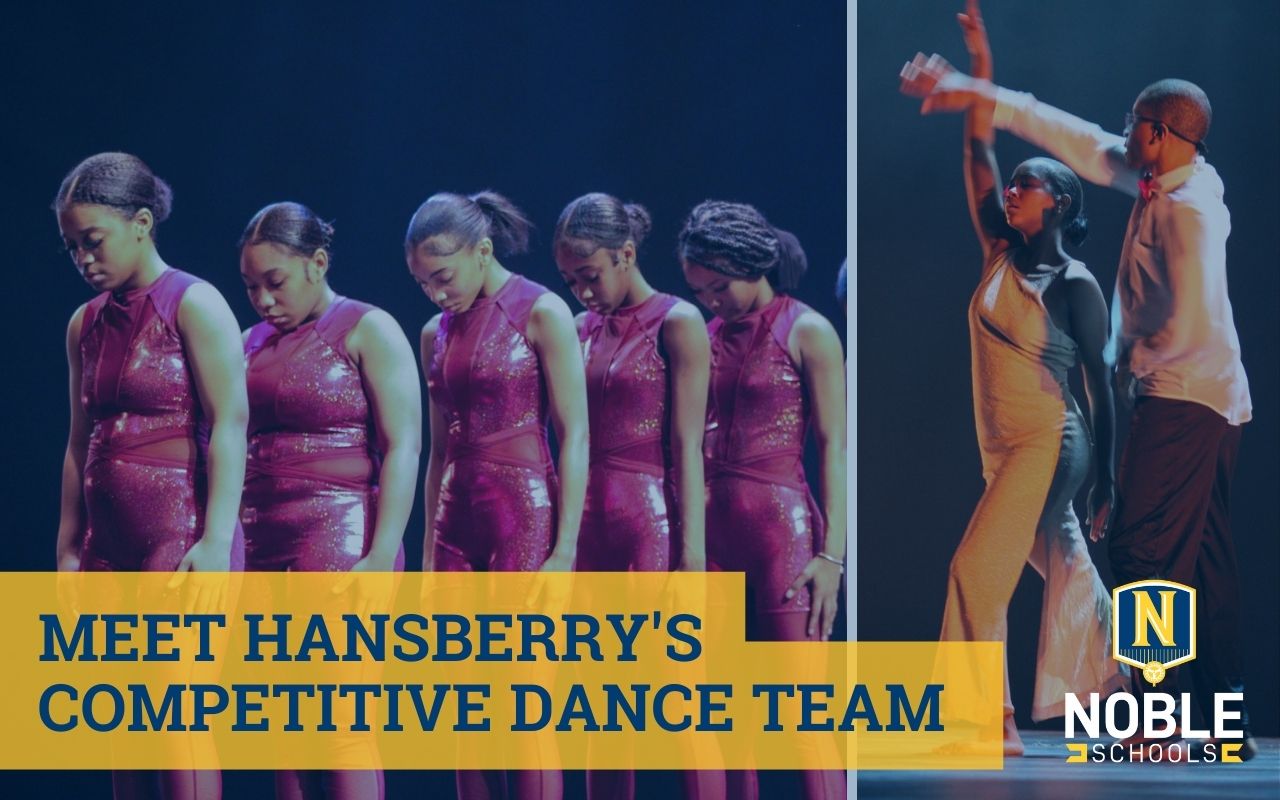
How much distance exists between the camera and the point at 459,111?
375cm

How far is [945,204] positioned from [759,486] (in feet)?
2.89

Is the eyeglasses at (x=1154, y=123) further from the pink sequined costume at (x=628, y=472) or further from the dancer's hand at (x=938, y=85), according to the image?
the pink sequined costume at (x=628, y=472)

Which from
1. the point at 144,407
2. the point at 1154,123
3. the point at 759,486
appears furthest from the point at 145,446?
the point at 1154,123

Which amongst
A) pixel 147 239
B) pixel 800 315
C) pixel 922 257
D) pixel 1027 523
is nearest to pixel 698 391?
pixel 800 315

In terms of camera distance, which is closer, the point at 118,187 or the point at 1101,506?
the point at 1101,506

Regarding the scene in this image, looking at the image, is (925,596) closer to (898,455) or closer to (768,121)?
(898,455)

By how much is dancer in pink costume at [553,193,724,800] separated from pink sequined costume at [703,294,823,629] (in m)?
0.05

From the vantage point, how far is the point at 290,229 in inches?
146

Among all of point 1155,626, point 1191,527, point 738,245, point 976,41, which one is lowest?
point 1155,626

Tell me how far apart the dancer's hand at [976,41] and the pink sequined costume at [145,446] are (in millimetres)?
2163

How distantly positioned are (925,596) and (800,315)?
2.62 feet

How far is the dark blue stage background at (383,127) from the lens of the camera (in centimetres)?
370

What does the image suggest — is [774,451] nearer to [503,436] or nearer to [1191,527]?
[503,436]

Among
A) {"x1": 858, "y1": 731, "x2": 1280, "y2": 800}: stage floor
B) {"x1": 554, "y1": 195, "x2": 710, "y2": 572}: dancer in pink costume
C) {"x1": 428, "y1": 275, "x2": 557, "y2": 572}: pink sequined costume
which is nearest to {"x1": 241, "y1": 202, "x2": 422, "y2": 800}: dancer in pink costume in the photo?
{"x1": 428, "y1": 275, "x2": 557, "y2": 572}: pink sequined costume
